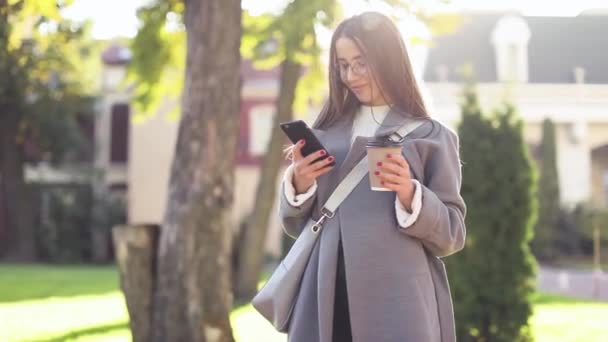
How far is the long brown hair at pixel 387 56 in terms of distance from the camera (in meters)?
2.32

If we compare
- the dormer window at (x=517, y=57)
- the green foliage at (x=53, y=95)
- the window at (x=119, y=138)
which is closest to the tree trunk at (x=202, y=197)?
the dormer window at (x=517, y=57)

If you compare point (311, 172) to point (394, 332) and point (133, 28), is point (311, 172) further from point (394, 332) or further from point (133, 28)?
point (133, 28)

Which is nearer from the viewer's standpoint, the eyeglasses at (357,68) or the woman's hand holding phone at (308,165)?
the woman's hand holding phone at (308,165)

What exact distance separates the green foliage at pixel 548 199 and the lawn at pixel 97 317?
8278mm

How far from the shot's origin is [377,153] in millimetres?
2049

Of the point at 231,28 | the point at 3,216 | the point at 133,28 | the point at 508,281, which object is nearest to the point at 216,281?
the point at 231,28

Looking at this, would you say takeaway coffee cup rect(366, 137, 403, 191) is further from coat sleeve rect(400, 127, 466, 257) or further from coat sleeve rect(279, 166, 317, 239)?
coat sleeve rect(279, 166, 317, 239)

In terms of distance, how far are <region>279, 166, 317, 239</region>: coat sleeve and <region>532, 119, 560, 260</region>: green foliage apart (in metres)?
18.9

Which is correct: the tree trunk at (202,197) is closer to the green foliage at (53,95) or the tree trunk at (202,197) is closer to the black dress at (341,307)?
the black dress at (341,307)

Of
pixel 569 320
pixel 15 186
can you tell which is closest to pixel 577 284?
pixel 569 320

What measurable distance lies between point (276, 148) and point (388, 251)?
981cm

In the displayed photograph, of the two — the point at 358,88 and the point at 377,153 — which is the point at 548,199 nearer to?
the point at 358,88

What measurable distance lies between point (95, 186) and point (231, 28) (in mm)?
19043

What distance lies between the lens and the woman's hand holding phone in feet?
7.27
